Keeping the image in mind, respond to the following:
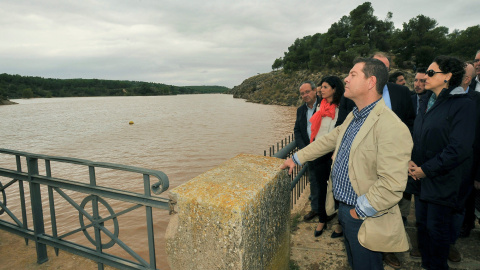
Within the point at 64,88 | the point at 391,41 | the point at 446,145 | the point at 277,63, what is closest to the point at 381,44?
the point at 391,41

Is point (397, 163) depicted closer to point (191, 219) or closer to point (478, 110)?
point (191, 219)

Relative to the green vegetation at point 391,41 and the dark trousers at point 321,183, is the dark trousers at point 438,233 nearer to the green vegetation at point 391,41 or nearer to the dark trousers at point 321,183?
the dark trousers at point 321,183

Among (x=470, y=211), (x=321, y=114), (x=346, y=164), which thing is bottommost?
(x=470, y=211)

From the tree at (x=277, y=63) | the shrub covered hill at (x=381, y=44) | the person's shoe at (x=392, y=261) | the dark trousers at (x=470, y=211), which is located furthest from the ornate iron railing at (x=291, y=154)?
the tree at (x=277, y=63)

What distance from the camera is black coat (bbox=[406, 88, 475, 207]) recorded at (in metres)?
2.17

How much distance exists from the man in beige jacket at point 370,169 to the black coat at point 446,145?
847mm

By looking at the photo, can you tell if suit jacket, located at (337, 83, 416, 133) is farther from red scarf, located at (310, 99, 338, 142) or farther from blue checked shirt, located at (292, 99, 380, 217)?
blue checked shirt, located at (292, 99, 380, 217)

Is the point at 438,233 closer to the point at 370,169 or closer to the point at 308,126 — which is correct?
the point at 370,169

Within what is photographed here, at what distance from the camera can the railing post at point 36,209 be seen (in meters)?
2.84

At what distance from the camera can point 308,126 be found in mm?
3723

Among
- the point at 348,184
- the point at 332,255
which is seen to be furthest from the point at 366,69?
the point at 332,255

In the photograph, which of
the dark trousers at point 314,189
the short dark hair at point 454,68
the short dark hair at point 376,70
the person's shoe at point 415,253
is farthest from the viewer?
the dark trousers at point 314,189

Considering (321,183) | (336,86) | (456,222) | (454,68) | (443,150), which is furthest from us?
(321,183)

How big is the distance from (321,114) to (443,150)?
137 centimetres
